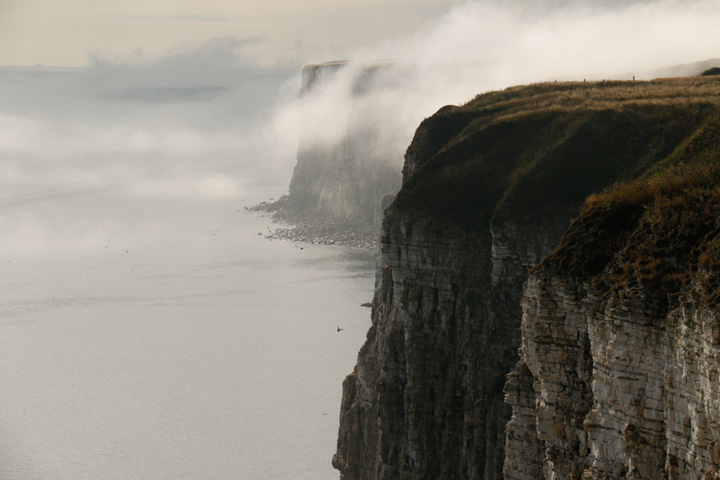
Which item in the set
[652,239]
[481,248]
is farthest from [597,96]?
[652,239]

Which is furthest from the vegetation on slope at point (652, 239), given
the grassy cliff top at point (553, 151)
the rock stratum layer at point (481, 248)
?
the grassy cliff top at point (553, 151)

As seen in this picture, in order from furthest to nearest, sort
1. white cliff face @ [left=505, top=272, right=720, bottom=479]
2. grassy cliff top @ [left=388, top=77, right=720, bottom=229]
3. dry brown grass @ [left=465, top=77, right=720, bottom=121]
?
dry brown grass @ [left=465, top=77, right=720, bottom=121]
grassy cliff top @ [left=388, top=77, right=720, bottom=229]
white cliff face @ [left=505, top=272, right=720, bottom=479]

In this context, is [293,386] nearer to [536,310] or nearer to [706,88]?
[706,88]

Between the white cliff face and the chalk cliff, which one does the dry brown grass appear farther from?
the white cliff face

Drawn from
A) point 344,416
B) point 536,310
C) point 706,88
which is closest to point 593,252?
point 536,310

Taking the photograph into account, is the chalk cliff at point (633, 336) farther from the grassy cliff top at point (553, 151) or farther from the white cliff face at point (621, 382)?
the grassy cliff top at point (553, 151)

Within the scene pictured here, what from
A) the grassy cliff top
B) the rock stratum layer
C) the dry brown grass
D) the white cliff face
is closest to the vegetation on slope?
the white cliff face
